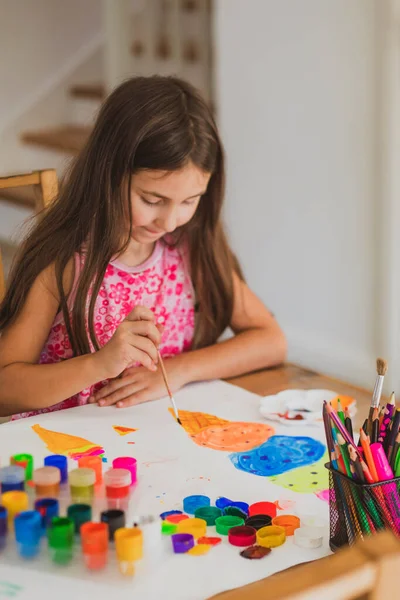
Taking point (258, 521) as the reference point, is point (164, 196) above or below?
above

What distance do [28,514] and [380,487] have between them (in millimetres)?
352

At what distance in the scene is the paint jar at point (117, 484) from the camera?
0.97 meters

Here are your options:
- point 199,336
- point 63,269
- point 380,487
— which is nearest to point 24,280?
point 63,269

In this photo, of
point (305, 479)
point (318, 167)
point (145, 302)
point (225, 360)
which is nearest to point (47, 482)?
point (305, 479)

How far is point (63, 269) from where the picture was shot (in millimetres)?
1443

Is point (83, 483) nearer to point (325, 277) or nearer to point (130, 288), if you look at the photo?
point (130, 288)

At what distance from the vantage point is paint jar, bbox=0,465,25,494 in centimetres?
95

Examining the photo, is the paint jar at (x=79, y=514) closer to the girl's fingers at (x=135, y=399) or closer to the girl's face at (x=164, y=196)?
the girl's fingers at (x=135, y=399)

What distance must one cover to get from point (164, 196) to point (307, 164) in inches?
64.0

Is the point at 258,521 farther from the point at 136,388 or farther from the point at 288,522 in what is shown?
the point at 136,388

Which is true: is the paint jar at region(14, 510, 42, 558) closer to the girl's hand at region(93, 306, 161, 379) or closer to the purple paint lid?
the purple paint lid

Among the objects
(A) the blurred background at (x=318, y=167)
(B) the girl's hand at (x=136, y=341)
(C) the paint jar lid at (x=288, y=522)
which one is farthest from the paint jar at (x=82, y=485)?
(A) the blurred background at (x=318, y=167)

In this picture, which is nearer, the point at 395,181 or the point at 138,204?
the point at 138,204

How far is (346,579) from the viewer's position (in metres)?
0.53
